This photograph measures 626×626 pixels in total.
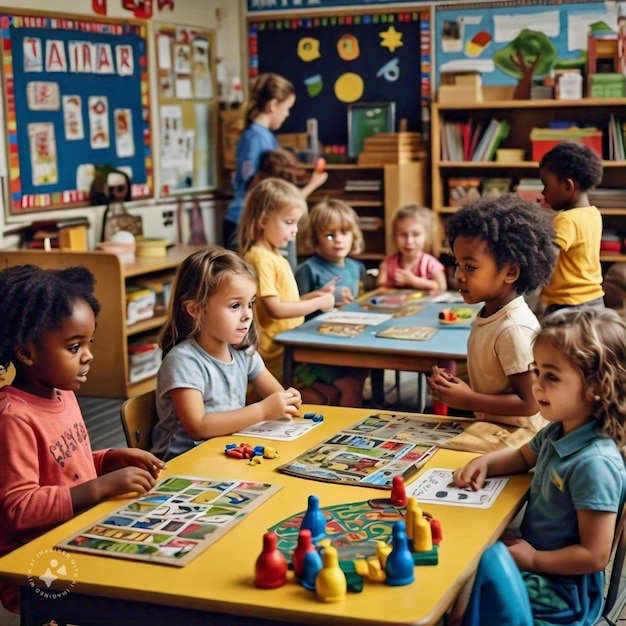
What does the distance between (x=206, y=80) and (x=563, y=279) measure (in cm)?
381

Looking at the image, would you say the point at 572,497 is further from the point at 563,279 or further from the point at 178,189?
the point at 178,189

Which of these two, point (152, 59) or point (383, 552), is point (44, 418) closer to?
point (383, 552)

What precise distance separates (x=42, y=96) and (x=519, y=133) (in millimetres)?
3201

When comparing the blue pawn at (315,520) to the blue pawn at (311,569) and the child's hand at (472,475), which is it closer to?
the blue pawn at (311,569)

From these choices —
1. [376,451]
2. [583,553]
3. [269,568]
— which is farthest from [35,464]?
[583,553]

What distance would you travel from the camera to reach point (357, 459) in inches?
87.4

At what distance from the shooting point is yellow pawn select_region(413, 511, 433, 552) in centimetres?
167

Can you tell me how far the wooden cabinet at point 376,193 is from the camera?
6781 mm

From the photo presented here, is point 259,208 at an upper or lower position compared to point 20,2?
lower

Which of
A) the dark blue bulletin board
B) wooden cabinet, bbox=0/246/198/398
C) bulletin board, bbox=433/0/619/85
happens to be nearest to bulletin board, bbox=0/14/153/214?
wooden cabinet, bbox=0/246/198/398

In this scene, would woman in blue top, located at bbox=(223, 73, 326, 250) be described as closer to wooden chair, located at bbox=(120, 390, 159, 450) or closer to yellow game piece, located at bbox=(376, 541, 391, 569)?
wooden chair, located at bbox=(120, 390, 159, 450)

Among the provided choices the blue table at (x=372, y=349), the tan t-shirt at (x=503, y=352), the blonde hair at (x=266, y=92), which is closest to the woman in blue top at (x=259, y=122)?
the blonde hair at (x=266, y=92)

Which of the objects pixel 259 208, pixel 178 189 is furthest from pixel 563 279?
pixel 178 189

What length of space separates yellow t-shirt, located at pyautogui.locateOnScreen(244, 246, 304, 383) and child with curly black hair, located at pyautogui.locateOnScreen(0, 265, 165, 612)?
1728 mm
